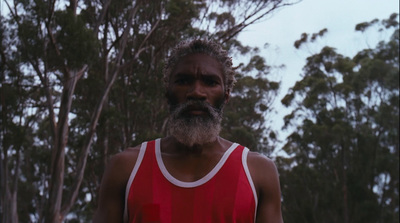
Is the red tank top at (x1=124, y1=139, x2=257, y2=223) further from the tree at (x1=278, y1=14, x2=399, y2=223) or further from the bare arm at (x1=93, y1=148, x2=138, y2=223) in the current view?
the tree at (x1=278, y1=14, x2=399, y2=223)

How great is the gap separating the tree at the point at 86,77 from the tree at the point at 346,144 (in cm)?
979

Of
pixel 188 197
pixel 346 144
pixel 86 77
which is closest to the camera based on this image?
pixel 188 197

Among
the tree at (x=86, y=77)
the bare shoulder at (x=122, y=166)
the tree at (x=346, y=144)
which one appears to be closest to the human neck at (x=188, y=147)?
the bare shoulder at (x=122, y=166)

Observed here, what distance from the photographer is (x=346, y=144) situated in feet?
78.2

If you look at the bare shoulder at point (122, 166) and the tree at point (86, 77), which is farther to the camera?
the tree at point (86, 77)

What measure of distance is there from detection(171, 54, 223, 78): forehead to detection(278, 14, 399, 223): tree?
861 inches

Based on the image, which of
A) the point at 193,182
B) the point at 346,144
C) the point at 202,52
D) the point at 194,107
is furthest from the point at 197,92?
the point at 346,144

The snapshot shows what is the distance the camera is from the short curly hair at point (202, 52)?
171cm

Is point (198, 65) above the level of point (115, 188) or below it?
above

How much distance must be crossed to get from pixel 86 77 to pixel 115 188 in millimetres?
13625

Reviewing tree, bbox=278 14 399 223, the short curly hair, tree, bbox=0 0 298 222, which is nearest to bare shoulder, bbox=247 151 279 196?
the short curly hair

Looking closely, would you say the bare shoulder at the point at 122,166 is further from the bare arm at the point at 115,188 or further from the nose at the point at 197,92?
the nose at the point at 197,92

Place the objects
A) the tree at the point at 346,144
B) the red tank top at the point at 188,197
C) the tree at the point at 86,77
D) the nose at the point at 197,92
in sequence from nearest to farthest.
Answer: the red tank top at the point at 188,197 < the nose at the point at 197,92 < the tree at the point at 86,77 < the tree at the point at 346,144

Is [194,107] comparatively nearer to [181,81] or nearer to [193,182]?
[181,81]
